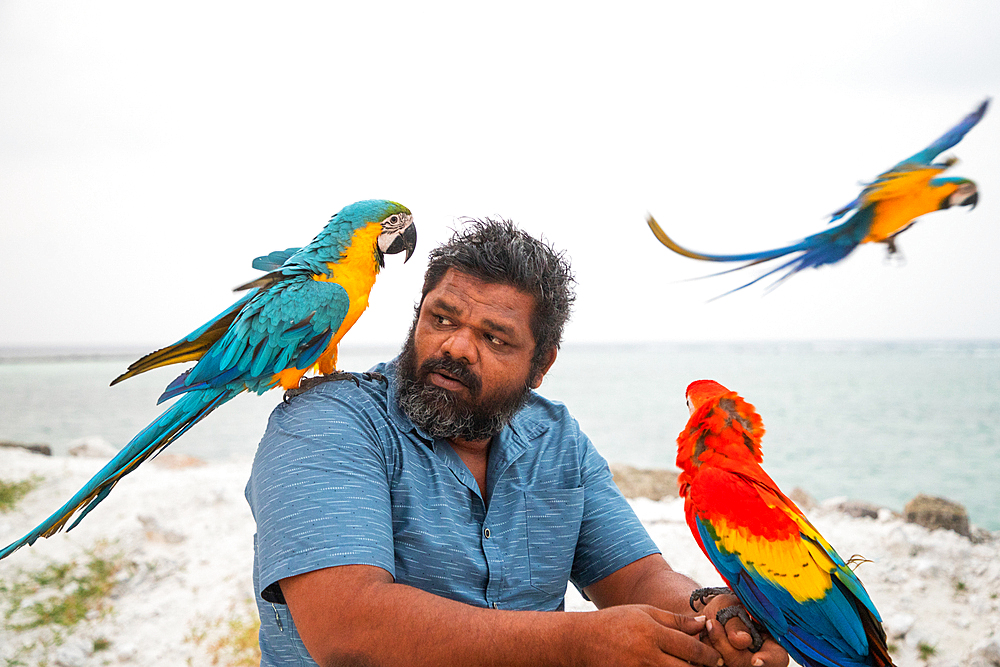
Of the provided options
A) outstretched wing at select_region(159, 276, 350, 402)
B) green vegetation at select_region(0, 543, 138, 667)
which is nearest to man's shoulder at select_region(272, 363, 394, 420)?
outstretched wing at select_region(159, 276, 350, 402)

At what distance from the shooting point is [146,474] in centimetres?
488

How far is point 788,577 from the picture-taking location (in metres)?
1.20

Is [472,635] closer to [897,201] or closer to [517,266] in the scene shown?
[517,266]

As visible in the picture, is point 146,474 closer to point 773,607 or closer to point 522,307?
point 522,307

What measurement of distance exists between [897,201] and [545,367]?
1168 mm

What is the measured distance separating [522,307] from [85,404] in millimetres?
11738

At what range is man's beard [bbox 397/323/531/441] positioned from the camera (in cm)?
158

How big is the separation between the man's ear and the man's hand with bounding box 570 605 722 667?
822mm

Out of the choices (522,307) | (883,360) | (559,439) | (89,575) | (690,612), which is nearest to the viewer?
(690,612)

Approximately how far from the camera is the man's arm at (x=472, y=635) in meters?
1.13

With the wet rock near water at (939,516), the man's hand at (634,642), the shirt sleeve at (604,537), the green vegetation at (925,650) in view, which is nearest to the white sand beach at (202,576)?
the green vegetation at (925,650)

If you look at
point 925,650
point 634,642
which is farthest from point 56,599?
point 925,650

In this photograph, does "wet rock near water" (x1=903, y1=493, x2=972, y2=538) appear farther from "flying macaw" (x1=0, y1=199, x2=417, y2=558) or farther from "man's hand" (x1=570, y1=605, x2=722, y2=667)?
"flying macaw" (x1=0, y1=199, x2=417, y2=558)

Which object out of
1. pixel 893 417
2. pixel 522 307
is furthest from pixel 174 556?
pixel 893 417
